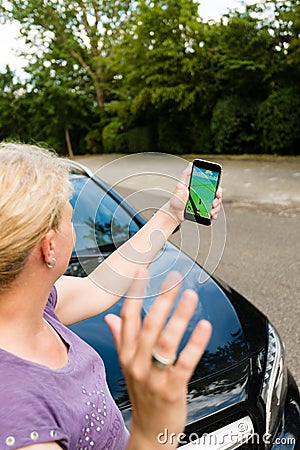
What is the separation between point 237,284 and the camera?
416 cm

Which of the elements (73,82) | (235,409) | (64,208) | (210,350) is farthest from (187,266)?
(73,82)

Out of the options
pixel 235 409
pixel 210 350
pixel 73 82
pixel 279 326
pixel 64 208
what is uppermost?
pixel 73 82

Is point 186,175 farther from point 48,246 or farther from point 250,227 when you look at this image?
point 250,227

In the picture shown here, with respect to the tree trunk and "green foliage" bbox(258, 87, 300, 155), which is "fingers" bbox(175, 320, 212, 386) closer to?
"green foliage" bbox(258, 87, 300, 155)

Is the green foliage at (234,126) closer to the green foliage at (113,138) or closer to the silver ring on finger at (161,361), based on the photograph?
the green foliage at (113,138)

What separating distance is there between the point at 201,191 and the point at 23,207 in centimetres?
77

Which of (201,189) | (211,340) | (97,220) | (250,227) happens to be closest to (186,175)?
(201,189)

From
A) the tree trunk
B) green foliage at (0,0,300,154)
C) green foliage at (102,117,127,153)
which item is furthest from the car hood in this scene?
the tree trunk

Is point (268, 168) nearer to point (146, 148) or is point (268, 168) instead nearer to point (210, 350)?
point (146, 148)

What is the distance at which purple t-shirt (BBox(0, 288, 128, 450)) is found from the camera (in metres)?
0.73

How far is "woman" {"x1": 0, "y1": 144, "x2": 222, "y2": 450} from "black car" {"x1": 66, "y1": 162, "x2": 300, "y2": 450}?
0.32 meters

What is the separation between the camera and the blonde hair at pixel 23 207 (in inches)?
31.5

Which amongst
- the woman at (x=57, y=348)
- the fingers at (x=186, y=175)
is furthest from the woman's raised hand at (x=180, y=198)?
the woman at (x=57, y=348)

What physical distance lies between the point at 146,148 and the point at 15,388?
15745mm
